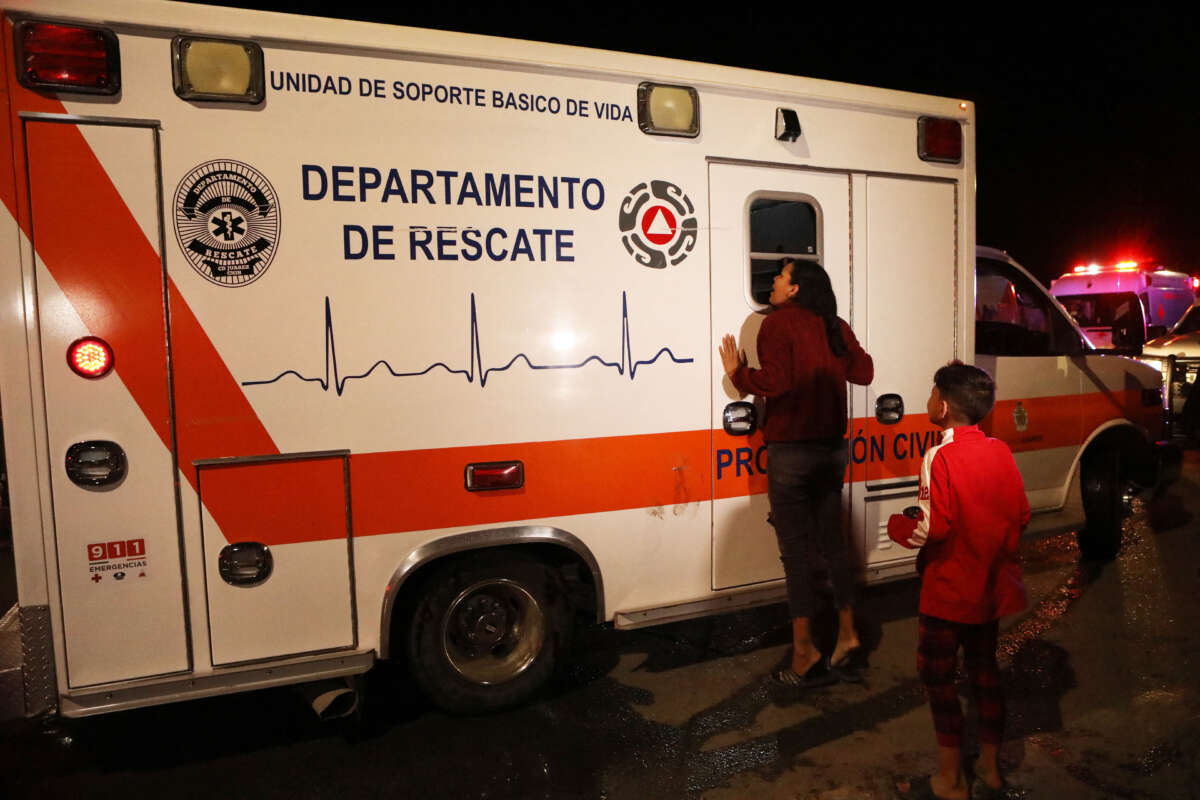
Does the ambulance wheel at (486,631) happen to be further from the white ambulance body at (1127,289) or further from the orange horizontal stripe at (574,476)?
the white ambulance body at (1127,289)

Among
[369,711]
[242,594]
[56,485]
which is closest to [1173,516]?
[369,711]

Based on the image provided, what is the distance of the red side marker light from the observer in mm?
3465

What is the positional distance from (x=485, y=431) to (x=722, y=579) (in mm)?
1400

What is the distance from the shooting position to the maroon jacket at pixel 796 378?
150 inches

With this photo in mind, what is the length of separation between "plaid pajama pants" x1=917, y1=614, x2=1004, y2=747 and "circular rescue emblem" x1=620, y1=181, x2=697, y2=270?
1.86 metres

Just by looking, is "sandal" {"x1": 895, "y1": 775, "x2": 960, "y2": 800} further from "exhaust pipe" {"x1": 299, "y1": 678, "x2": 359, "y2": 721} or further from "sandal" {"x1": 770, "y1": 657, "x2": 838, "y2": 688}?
"exhaust pipe" {"x1": 299, "y1": 678, "x2": 359, "y2": 721}

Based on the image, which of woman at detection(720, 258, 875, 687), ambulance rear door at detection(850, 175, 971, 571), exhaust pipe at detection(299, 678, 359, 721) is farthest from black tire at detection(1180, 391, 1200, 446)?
exhaust pipe at detection(299, 678, 359, 721)

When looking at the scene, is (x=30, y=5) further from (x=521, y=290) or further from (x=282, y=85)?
(x=521, y=290)

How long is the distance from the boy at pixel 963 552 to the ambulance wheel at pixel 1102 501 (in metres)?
3.41

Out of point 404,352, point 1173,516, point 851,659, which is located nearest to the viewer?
point 404,352

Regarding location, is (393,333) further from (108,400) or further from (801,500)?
(801,500)

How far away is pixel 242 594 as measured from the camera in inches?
125

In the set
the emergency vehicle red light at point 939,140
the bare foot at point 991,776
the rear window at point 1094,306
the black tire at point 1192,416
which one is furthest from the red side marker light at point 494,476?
the rear window at point 1094,306

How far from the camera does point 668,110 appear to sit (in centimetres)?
376
